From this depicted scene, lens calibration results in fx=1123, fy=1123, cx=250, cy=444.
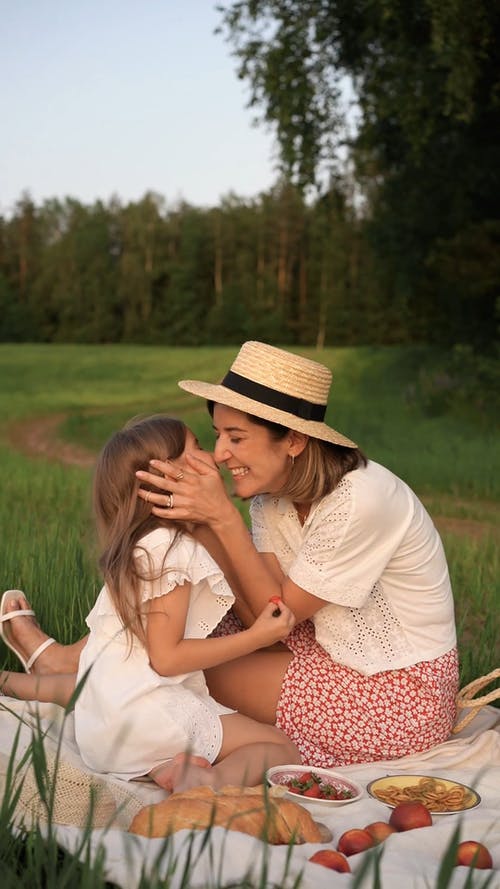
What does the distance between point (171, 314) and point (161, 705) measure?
61626 mm

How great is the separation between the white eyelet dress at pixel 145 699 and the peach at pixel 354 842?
72 centimetres

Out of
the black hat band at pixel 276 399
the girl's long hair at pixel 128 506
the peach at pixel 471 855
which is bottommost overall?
the peach at pixel 471 855

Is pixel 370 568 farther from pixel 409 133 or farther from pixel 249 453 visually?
pixel 409 133

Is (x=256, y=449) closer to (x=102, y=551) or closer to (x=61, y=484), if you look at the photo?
(x=102, y=551)

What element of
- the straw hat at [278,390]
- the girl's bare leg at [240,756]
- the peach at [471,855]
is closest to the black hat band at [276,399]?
the straw hat at [278,390]

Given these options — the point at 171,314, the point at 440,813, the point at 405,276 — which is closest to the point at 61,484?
the point at 440,813

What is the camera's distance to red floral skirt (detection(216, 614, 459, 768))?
394 centimetres

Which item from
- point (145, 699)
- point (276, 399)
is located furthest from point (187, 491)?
point (145, 699)

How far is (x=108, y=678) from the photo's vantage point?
3.65m

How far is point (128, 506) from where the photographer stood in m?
3.74

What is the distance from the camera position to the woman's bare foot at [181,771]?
133 inches

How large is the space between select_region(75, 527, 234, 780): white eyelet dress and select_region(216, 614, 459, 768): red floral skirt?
0.37m

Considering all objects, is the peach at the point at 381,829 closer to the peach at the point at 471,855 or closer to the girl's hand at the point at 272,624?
the peach at the point at 471,855

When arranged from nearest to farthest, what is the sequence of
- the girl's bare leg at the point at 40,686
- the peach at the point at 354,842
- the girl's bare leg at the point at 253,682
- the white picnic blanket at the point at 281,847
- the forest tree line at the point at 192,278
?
1. the white picnic blanket at the point at 281,847
2. the peach at the point at 354,842
3. the girl's bare leg at the point at 253,682
4. the girl's bare leg at the point at 40,686
5. the forest tree line at the point at 192,278
